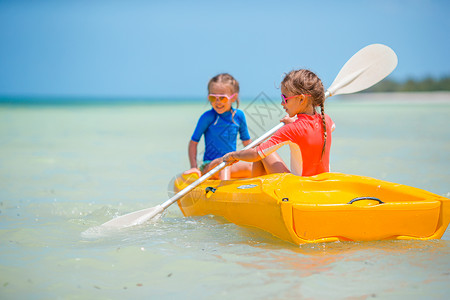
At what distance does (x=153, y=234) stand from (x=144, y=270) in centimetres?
69

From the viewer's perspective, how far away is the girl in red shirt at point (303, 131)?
3043mm

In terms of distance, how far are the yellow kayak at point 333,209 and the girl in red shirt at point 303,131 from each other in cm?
12

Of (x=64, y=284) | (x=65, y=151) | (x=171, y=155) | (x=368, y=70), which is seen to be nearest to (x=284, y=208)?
(x=64, y=284)

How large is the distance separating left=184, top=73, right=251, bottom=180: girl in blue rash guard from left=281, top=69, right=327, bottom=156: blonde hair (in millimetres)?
1004

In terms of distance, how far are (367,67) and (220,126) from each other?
1.38m

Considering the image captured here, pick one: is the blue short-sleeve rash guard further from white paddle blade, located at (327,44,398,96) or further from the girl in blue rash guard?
white paddle blade, located at (327,44,398,96)

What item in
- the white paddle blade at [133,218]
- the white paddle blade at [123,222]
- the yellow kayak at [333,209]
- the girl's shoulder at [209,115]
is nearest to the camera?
the yellow kayak at [333,209]

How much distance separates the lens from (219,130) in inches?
164

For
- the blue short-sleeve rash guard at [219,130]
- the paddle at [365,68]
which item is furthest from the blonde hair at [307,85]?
the blue short-sleeve rash guard at [219,130]

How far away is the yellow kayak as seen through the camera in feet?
8.84

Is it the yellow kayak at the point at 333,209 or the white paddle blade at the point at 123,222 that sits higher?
the yellow kayak at the point at 333,209

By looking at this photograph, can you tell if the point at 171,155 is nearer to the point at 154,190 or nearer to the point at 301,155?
the point at 154,190

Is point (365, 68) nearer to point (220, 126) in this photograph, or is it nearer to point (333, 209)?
point (220, 126)

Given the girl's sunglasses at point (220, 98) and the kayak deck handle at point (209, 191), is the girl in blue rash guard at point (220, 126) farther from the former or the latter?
the kayak deck handle at point (209, 191)
